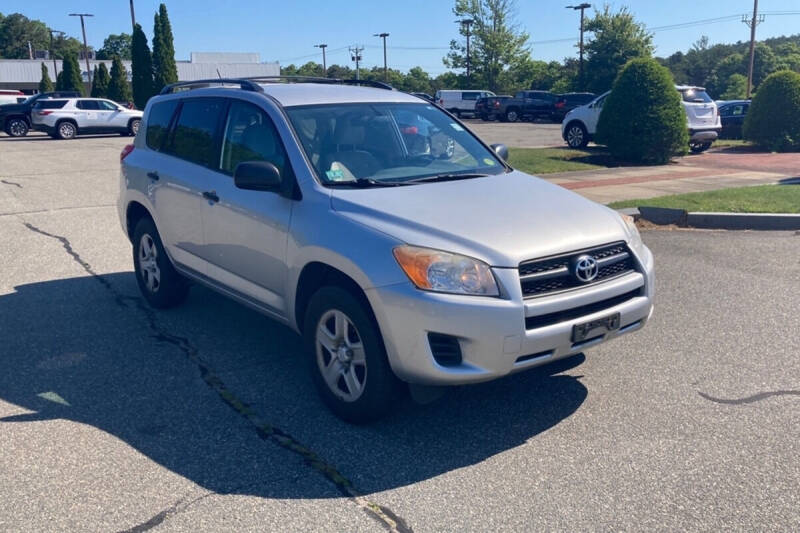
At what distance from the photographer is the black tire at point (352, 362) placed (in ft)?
13.6

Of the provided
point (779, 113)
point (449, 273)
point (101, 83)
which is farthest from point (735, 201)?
point (101, 83)

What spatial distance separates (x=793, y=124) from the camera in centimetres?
2144

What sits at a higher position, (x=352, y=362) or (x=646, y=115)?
(x=646, y=115)

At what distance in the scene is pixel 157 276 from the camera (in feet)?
21.7

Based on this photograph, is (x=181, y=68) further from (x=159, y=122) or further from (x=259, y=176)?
(x=259, y=176)

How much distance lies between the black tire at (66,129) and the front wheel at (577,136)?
19.9 m

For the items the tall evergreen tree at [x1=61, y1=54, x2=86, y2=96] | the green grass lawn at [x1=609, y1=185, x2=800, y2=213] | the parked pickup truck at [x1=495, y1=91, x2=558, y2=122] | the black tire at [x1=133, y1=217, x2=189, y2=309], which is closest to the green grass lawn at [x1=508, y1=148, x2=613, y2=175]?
the green grass lawn at [x1=609, y1=185, x2=800, y2=213]

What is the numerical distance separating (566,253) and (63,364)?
140 inches

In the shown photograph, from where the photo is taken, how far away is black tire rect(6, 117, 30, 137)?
32.0 meters

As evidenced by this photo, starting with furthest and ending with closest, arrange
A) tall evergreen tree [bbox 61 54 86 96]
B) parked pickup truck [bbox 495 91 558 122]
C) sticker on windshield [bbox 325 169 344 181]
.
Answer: tall evergreen tree [bbox 61 54 86 96] < parked pickup truck [bbox 495 91 558 122] < sticker on windshield [bbox 325 169 344 181]

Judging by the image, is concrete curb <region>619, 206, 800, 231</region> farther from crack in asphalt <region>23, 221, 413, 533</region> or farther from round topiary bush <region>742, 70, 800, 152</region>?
round topiary bush <region>742, 70, 800, 152</region>

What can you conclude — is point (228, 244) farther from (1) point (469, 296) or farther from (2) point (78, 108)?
(2) point (78, 108)

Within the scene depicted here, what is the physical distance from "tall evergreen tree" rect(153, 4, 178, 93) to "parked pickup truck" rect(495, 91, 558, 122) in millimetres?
18305

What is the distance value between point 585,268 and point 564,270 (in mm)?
132
